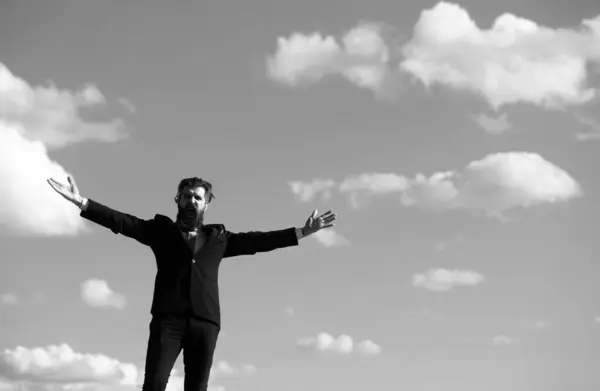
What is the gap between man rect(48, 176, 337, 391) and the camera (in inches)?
A: 336

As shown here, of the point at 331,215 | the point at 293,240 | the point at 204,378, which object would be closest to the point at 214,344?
the point at 204,378

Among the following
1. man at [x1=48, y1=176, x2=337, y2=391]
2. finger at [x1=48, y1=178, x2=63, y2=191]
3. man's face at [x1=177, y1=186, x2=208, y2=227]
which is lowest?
man at [x1=48, y1=176, x2=337, y2=391]

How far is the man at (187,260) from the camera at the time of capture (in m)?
8.52

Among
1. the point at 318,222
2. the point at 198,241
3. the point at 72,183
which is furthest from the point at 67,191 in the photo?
→ the point at 318,222

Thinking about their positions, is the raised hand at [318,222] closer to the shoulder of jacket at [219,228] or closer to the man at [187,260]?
the man at [187,260]

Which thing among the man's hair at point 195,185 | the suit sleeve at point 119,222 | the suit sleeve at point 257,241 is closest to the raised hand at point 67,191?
the suit sleeve at point 119,222

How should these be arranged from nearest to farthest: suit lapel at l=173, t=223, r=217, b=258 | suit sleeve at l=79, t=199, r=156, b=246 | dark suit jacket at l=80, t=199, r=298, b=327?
dark suit jacket at l=80, t=199, r=298, b=327
suit lapel at l=173, t=223, r=217, b=258
suit sleeve at l=79, t=199, r=156, b=246

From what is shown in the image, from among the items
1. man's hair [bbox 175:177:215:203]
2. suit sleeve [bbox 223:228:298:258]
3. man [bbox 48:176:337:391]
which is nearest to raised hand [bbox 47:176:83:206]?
man [bbox 48:176:337:391]

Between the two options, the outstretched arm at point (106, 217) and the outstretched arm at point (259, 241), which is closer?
the outstretched arm at point (106, 217)

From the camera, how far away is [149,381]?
27.2 ft

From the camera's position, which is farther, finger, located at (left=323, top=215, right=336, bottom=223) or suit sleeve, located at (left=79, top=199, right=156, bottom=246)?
finger, located at (left=323, top=215, right=336, bottom=223)

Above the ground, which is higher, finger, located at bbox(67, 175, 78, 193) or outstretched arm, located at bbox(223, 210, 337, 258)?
finger, located at bbox(67, 175, 78, 193)

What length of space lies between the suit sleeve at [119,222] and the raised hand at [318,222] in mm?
2028

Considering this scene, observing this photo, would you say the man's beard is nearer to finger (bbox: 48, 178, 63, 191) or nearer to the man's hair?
the man's hair
